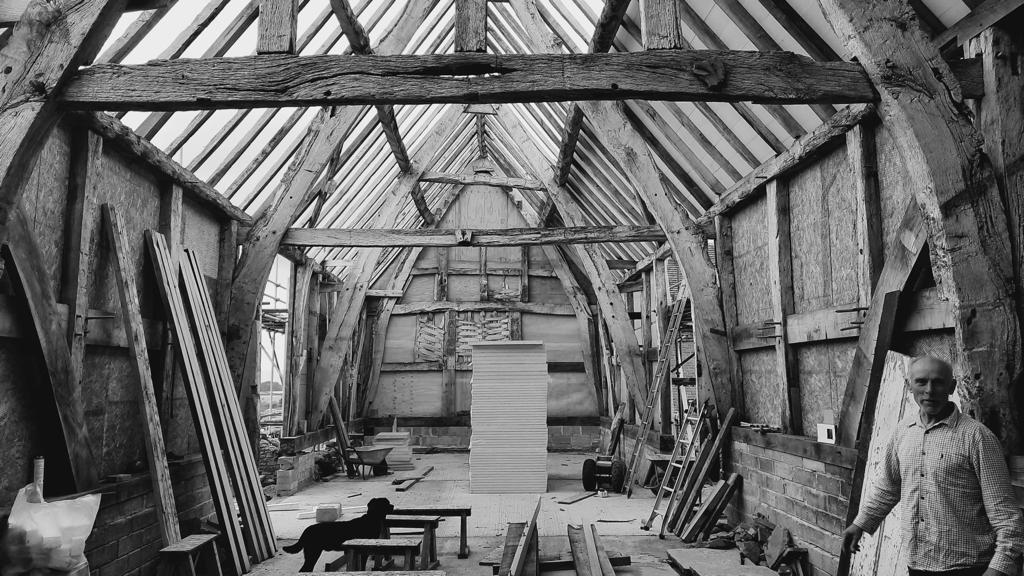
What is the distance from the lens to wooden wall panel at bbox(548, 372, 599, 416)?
14.5 metres

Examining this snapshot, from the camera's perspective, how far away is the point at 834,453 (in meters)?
4.62

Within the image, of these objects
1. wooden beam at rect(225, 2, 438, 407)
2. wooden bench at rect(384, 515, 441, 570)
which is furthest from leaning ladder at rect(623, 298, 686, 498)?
wooden beam at rect(225, 2, 438, 407)

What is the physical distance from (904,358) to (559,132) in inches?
260

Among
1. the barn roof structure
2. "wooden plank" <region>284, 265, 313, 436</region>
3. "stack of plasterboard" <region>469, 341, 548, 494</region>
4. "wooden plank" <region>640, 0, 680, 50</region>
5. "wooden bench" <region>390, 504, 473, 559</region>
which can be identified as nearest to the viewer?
the barn roof structure

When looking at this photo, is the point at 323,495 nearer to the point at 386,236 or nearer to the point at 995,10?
the point at 386,236

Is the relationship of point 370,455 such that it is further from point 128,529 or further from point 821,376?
point 821,376

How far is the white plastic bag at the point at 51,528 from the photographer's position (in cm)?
335

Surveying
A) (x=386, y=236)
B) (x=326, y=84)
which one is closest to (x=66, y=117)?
(x=326, y=84)

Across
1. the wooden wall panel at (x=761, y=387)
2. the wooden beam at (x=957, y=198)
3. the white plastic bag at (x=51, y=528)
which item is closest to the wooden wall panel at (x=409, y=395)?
the wooden wall panel at (x=761, y=387)

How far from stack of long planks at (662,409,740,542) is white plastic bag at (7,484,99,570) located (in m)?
4.80

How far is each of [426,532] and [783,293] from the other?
3603mm

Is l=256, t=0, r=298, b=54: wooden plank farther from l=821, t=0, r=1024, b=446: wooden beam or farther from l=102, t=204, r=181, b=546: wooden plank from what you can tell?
l=821, t=0, r=1024, b=446: wooden beam

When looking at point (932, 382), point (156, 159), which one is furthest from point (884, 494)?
point (156, 159)

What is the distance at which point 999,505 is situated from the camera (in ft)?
7.64
